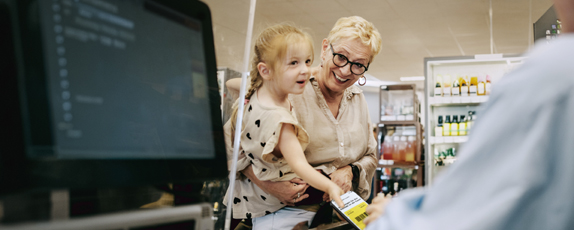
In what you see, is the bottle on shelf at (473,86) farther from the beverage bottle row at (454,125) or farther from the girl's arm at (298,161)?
the girl's arm at (298,161)

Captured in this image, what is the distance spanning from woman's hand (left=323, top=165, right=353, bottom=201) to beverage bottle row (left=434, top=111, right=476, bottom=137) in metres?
3.39

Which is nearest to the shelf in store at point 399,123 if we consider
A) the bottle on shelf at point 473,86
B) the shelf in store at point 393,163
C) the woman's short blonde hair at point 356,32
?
the shelf in store at point 393,163

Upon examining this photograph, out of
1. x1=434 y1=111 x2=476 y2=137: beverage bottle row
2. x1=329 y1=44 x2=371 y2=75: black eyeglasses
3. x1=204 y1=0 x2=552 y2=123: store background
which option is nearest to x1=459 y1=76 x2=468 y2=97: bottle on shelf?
x1=434 y1=111 x2=476 y2=137: beverage bottle row

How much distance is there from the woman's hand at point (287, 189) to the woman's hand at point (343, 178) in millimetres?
98

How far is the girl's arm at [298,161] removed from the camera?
0.99 metres

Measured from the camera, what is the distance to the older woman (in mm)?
1252

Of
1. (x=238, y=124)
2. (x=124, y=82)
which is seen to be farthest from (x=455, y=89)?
(x=124, y=82)

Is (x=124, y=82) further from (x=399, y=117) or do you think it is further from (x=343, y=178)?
(x=399, y=117)

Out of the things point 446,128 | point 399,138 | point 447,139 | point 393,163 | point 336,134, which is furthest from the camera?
point 399,138

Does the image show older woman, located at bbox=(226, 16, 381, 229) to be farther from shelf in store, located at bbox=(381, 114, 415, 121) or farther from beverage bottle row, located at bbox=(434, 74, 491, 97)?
shelf in store, located at bbox=(381, 114, 415, 121)

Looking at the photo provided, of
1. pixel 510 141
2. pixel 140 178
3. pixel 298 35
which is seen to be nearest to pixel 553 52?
pixel 510 141

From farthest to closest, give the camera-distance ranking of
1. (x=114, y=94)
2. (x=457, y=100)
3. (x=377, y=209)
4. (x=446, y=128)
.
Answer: (x=446, y=128) < (x=457, y=100) < (x=377, y=209) < (x=114, y=94)

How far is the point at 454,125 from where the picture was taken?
438 cm

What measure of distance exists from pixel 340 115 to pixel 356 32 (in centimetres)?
28
